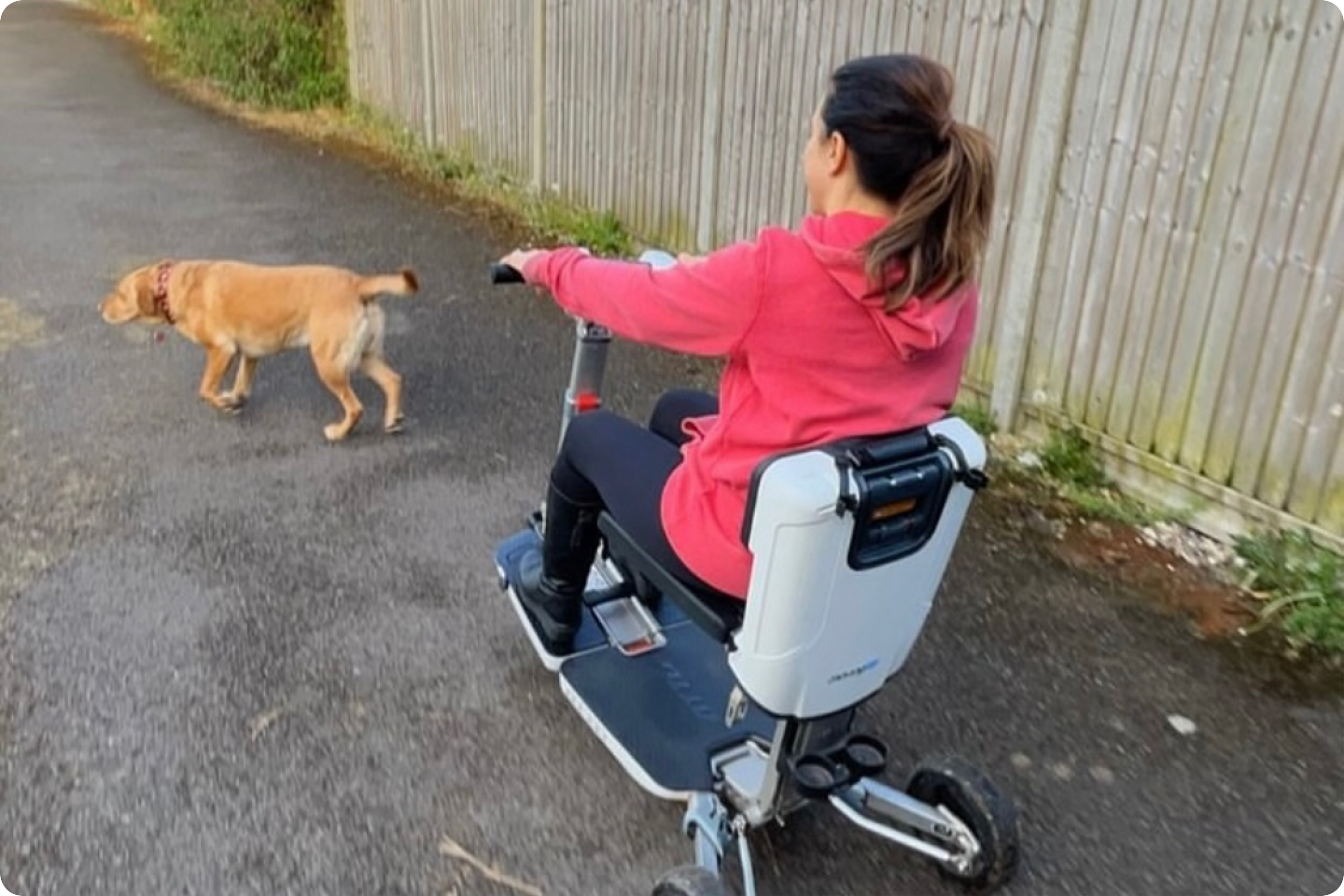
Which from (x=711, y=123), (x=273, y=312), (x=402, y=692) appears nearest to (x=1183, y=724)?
(x=402, y=692)

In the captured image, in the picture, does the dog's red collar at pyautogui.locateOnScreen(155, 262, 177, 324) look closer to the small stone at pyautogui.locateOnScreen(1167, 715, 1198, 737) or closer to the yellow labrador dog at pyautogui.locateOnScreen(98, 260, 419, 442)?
the yellow labrador dog at pyautogui.locateOnScreen(98, 260, 419, 442)

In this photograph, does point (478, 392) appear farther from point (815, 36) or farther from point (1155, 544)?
point (1155, 544)

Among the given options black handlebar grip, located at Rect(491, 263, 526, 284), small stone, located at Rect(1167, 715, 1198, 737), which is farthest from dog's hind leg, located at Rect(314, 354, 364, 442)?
small stone, located at Rect(1167, 715, 1198, 737)

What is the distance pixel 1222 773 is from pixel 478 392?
3149 millimetres

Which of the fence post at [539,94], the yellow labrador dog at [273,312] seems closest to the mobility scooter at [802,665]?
the yellow labrador dog at [273,312]

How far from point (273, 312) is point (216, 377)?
17.4 inches

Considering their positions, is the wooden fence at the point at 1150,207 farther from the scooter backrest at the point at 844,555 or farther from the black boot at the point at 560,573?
the black boot at the point at 560,573

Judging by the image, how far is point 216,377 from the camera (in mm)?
4617

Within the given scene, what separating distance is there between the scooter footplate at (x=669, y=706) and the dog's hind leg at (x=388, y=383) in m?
1.94

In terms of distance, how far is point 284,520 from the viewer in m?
3.99

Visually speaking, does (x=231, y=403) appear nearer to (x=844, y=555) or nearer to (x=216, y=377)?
(x=216, y=377)

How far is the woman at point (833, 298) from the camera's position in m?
2.07

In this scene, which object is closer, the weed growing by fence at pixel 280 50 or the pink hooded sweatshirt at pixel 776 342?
the pink hooded sweatshirt at pixel 776 342

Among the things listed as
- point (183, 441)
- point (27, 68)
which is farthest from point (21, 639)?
point (27, 68)
